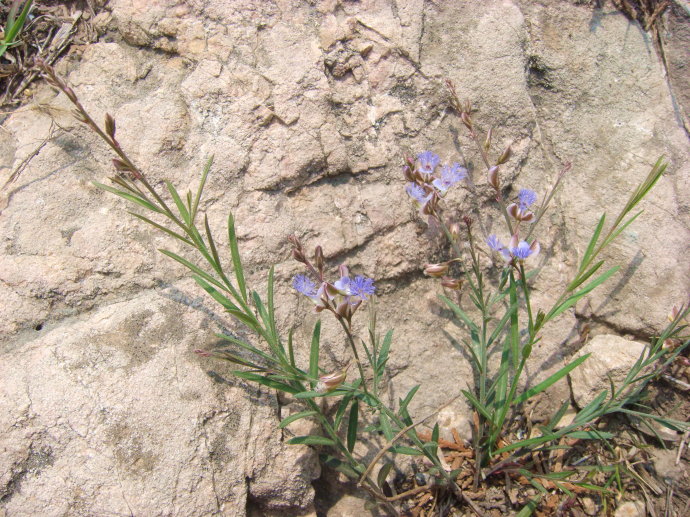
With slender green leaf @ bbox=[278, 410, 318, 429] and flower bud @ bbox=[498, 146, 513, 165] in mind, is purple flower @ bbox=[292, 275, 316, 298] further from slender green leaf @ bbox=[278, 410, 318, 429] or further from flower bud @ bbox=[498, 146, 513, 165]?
flower bud @ bbox=[498, 146, 513, 165]

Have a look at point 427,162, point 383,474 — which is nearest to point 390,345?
point 383,474

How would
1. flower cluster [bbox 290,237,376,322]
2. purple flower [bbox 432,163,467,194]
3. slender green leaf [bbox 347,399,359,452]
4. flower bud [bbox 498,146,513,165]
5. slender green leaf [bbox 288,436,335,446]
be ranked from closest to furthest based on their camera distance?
flower cluster [bbox 290,237,376,322] < slender green leaf [bbox 288,436,335,446] < slender green leaf [bbox 347,399,359,452] < purple flower [bbox 432,163,467,194] < flower bud [bbox 498,146,513,165]

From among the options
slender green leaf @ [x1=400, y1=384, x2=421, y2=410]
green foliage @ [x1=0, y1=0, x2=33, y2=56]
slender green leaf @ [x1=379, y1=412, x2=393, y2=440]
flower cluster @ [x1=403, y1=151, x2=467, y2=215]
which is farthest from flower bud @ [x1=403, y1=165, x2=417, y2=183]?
green foliage @ [x1=0, y1=0, x2=33, y2=56]

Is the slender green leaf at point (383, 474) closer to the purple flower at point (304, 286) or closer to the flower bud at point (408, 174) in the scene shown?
the purple flower at point (304, 286)

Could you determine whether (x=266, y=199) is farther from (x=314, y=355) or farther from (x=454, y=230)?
(x=454, y=230)

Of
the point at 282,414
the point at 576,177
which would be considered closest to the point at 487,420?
the point at 282,414

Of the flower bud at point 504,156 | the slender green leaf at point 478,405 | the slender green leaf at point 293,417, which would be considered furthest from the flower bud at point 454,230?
the slender green leaf at point 293,417

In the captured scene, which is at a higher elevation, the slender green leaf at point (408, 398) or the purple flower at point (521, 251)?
the purple flower at point (521, 251)
